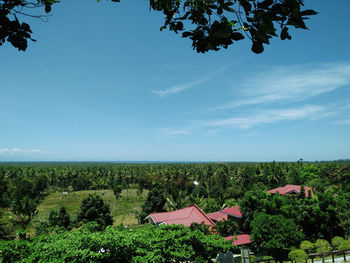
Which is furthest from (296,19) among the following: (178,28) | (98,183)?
(98,183)

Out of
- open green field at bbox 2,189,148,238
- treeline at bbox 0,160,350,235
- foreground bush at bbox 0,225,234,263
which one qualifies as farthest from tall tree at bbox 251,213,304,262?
open green field at bbox 2,189,148,238

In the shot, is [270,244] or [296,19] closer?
[296,19]

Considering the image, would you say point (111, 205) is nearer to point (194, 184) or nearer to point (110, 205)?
point (110, 205)

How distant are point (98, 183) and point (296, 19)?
3263 inches

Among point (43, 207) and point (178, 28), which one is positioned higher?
point (178, 28)

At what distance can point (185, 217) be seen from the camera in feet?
81.4

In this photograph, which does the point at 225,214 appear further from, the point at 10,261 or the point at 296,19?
the point at 296,19

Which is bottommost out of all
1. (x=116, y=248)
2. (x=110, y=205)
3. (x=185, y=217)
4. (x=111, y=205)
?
(x=110, y=205)

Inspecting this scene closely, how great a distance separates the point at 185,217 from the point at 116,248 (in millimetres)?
16753

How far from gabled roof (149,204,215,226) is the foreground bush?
1327 cm

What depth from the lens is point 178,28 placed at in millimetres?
3168

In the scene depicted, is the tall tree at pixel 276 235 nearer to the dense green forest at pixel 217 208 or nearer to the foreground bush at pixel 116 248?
the dense green forest at pixel 217 208

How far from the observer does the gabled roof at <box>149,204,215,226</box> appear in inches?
926

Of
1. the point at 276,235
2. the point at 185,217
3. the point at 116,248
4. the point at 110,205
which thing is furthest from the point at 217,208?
the point at 116,248
